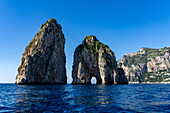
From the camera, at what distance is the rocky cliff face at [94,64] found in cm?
9600

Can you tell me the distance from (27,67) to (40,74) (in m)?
10.8

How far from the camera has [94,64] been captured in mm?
102938

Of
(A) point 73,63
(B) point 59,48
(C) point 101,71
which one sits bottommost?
(C) point 101,71

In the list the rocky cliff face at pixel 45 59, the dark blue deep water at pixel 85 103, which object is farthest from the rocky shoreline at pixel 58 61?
the dark blue deep water at pixel 85 103

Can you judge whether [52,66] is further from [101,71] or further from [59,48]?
[101,71]

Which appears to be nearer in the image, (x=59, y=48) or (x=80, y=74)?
(x=80, y=74)

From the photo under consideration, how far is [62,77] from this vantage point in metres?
104

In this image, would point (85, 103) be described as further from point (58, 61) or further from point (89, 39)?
point (89, 39)

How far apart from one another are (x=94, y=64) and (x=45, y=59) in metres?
39.4

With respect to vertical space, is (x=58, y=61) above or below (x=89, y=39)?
below

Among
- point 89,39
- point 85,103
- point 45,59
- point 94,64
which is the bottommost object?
point 85,103

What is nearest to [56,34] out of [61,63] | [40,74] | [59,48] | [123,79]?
[59,48]

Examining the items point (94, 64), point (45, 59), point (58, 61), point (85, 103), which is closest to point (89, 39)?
point (94, 64)

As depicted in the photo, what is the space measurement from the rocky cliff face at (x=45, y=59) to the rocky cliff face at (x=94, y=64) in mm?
13222
